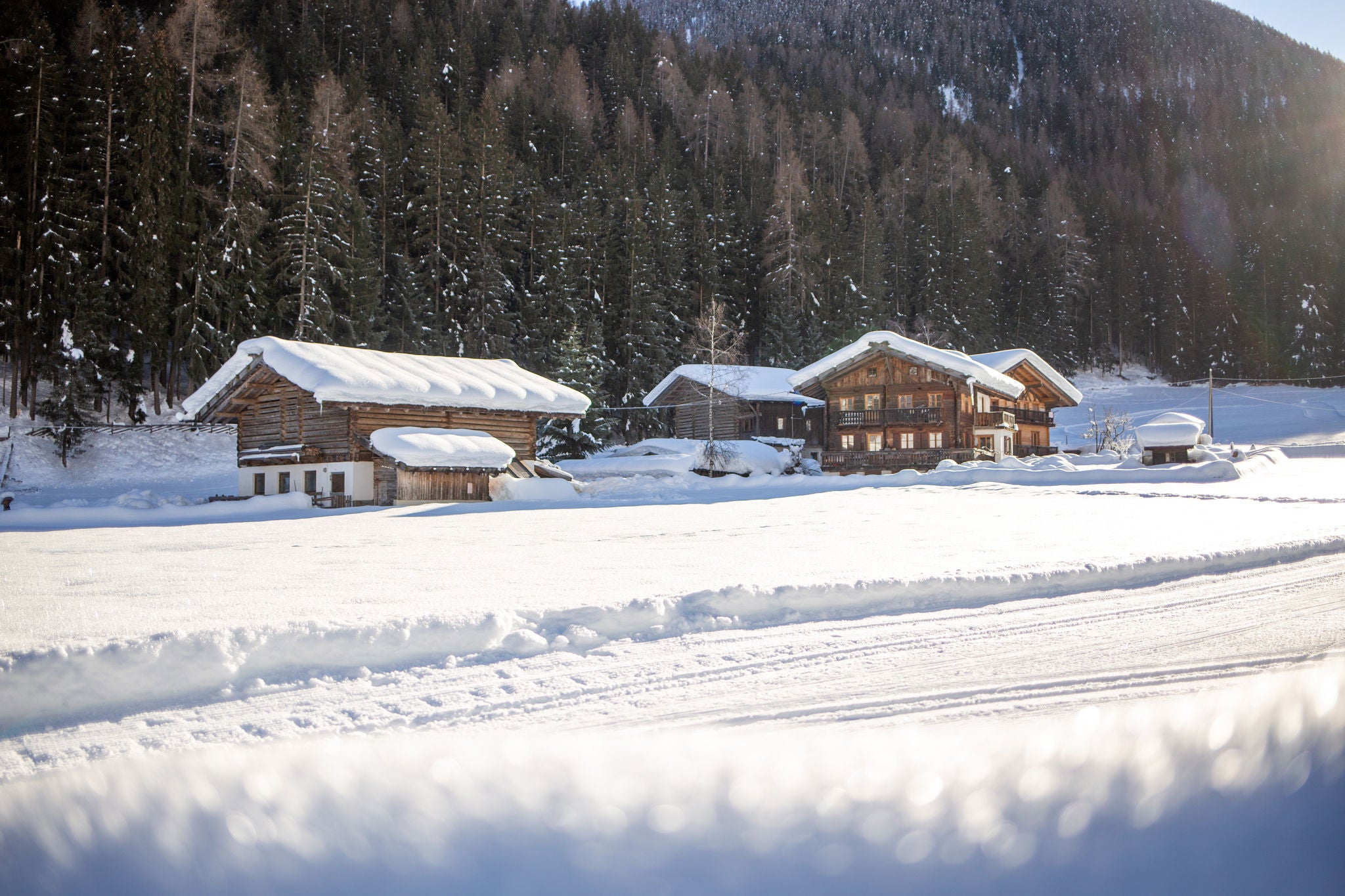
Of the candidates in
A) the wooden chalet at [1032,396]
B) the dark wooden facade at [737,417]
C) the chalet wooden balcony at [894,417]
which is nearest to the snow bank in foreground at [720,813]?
the chalet wooden balcony at [894,417]

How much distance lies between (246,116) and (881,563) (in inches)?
1580

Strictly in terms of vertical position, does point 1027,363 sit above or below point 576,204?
below

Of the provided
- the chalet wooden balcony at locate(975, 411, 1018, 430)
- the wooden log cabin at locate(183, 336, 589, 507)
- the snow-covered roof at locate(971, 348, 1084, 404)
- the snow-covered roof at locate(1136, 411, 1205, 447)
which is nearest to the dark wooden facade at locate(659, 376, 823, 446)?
the chalet wooden balcony at locate(975, 411, 1018, 430)

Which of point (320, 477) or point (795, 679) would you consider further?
point (320, 477)

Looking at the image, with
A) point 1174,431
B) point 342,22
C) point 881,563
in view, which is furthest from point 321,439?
point 342,22

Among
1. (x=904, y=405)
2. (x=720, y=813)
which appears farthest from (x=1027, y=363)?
(x=720, y=813)

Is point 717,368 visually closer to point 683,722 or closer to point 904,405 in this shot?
point 904,405

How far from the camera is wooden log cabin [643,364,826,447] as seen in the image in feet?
155

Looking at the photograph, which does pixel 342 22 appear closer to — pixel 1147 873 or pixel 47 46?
pixel 47 46

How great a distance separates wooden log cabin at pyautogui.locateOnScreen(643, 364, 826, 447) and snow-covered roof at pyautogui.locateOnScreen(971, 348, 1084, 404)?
941cm

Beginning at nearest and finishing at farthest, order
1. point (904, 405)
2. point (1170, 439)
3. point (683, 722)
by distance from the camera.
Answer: point (683, 722)
point (1170, 439)
point (904, 405)

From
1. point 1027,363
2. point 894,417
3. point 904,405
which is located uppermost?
point 1027,363

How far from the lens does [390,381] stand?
1032 inches

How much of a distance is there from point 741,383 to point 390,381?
2503 centimetres
